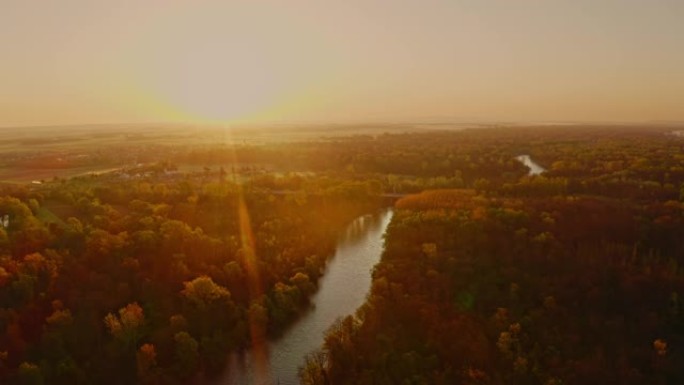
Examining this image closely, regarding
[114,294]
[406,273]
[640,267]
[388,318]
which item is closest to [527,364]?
[388,318]

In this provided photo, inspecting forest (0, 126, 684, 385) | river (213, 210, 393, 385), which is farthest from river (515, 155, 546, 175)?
river (213, 210, 393, 385)

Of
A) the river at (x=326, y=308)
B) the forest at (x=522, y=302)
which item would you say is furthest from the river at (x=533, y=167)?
the river at (x=326, y=308)

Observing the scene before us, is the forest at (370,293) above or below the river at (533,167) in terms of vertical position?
above

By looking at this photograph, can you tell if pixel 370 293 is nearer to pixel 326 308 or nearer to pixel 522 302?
pixel 326 308

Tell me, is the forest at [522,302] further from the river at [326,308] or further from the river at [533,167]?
the river at [533,167]

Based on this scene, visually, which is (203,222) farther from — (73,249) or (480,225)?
(480,225)
